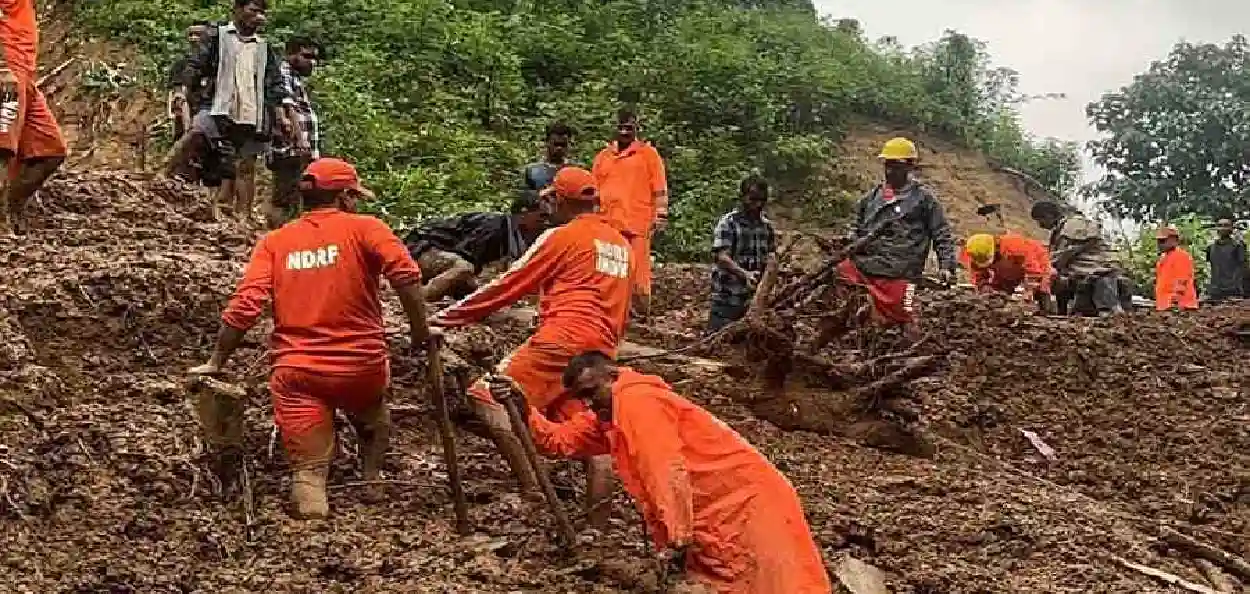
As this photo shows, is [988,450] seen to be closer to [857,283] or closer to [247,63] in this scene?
[857,283]

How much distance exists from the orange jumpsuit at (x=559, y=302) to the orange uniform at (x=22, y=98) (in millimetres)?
2603

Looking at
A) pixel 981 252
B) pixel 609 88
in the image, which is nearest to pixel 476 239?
pixel 981 252

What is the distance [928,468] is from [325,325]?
12.4 ft

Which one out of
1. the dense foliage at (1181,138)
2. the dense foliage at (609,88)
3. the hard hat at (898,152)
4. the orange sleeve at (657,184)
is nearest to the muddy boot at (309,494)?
the hard hat at (898,152)

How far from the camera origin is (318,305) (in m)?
5.62

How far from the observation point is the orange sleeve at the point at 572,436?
18.2 ft

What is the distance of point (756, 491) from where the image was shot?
486cm

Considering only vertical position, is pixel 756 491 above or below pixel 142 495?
above

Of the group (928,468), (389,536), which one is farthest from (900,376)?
(389,536)

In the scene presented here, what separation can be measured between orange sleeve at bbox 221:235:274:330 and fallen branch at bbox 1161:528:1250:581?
4.45m

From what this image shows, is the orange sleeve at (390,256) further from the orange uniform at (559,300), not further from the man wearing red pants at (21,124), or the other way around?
the man wearing red pants at (21,124)

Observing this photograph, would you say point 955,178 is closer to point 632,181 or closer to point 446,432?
point 632,181

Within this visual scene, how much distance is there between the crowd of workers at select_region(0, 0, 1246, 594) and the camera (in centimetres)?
486

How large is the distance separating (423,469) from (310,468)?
81cm
